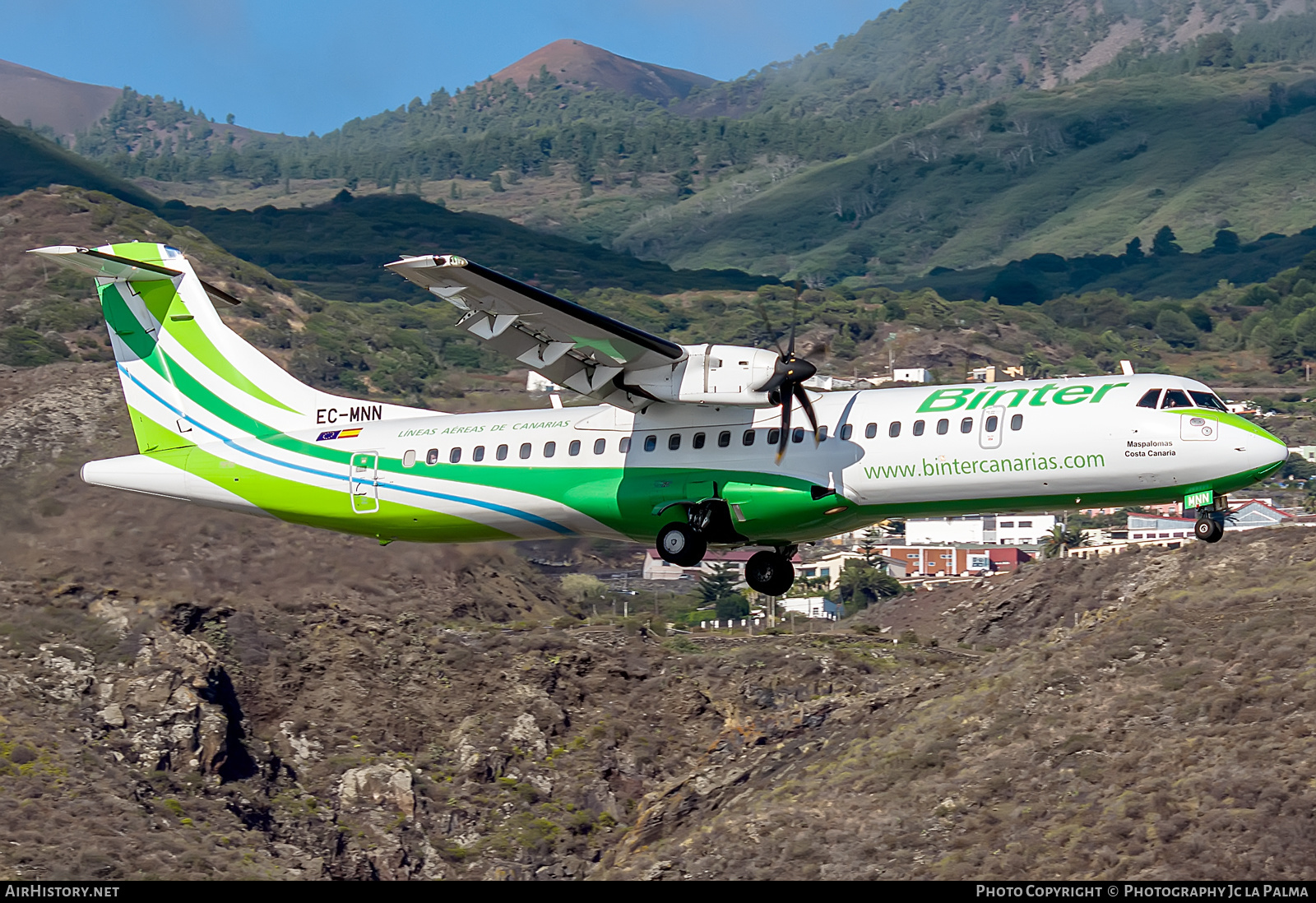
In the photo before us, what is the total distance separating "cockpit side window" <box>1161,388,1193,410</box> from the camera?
26094 mm

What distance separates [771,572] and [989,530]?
106 m

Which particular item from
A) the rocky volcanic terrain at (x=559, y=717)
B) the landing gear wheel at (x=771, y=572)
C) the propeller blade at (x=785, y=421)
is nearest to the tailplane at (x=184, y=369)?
the rocky volcanic terrain at (x=559, y=717)

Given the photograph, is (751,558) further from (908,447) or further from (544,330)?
(544,330)

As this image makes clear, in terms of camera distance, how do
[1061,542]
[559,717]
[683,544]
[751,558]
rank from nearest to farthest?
[683,544], [751,558], [559,717], [1061,542]

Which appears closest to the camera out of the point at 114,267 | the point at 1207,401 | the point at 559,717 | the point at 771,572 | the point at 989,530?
the point at 1207,401

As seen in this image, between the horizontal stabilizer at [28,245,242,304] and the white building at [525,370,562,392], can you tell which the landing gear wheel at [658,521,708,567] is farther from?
the horizontal stabilizer at [28,245,242,304]

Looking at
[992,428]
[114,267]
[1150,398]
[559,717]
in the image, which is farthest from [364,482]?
[559,717]

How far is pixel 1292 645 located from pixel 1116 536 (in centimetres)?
7045

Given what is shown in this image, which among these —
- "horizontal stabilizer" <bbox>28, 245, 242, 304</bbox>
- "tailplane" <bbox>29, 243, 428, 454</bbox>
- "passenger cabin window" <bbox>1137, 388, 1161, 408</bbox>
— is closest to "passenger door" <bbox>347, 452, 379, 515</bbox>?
"tailplane" <bbox>29, 243, 428, 454</bbox>

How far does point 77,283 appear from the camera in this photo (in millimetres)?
149375

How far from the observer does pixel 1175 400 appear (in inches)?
1030

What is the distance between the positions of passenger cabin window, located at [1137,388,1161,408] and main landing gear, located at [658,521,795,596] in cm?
712
